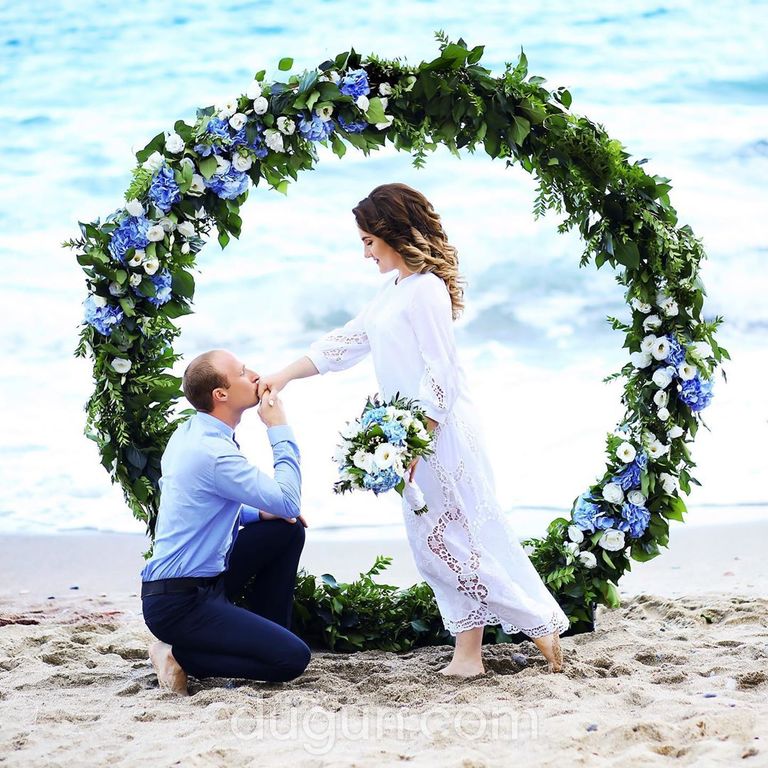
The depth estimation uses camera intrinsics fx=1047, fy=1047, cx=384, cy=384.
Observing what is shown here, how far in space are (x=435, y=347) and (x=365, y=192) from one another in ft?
31.5

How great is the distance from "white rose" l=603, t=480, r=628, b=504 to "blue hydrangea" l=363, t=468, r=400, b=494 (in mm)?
1267

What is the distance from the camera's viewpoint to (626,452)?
14.7 ft

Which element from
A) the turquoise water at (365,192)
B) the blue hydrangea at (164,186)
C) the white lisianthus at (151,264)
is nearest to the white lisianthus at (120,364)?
the white lisianthus at (151,264)

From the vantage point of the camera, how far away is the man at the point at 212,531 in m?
3.85

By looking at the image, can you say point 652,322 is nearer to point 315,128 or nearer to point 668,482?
point 668,482

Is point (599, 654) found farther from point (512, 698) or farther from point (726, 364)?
point (726, 364)

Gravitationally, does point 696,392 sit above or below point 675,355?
below

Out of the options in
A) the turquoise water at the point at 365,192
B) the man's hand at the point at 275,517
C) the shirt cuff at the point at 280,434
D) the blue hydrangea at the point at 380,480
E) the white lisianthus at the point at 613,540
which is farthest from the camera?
the turquoise water at the point at 365,192

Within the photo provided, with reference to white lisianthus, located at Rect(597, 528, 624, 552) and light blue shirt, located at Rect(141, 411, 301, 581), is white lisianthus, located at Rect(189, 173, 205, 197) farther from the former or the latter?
white lisianthus, located at Rect(597, 528, 624, 552)

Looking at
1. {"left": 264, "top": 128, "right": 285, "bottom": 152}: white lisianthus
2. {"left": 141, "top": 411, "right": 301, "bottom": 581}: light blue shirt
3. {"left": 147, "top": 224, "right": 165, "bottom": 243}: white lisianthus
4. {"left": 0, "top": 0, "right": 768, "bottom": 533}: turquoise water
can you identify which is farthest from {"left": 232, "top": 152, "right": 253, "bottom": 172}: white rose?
{"left": 0, "top": 0, "right": 768, "bottom": 533}: turquoise water

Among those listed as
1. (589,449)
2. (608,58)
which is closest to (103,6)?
(608,58)

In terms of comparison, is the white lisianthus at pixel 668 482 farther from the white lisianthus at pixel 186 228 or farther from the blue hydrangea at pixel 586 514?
the white lisianthus at pixel 186 228

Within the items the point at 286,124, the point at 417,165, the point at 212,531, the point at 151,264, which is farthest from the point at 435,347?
the point at 151,264

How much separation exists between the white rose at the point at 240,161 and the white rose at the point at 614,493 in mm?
2065
